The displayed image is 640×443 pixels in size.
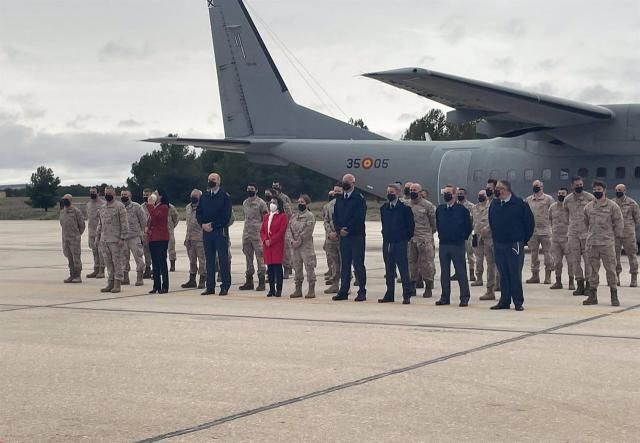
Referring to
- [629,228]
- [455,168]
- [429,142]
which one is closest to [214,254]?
[629,228]

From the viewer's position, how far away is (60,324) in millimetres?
10875

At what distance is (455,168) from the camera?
Answer: 2469 centimetres

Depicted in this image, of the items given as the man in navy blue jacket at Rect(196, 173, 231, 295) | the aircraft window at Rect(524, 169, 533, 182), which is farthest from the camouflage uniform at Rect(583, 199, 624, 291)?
the aircraft window at Rect(524, 169, 533, 182)

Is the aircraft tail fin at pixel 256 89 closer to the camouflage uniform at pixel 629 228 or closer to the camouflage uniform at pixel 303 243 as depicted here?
the camouflage uniform at pixel 629 228

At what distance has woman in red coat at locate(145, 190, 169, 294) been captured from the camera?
1467 cm

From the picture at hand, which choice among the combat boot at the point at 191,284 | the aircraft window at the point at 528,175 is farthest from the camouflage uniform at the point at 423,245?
the aircraft window at the point at 528,175

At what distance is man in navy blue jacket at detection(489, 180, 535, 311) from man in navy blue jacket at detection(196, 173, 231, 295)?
13.9ft

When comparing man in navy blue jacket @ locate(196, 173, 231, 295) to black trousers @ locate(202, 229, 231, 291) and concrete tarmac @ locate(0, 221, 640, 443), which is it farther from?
concrete tarmac @ locate(0, 221, 640, 443)

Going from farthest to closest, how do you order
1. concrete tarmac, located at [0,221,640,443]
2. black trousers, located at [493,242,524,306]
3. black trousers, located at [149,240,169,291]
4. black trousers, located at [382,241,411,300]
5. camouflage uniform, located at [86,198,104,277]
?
camouflage uniform, located at [86,198,104,277] → black trousers, located at [149,240,169,291] → black trousers, located at [382,241,411,300] → black trousers, located at [493,242,524,306] → concrete tarmac, located at [0,221,640,443]

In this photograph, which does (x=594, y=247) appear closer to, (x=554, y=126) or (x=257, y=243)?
(x=257, y=243)

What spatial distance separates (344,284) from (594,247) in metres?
3.56

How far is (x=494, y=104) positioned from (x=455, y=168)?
358 centimetres

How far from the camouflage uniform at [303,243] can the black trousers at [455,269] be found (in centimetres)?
198

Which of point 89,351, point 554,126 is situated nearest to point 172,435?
point 89,351
